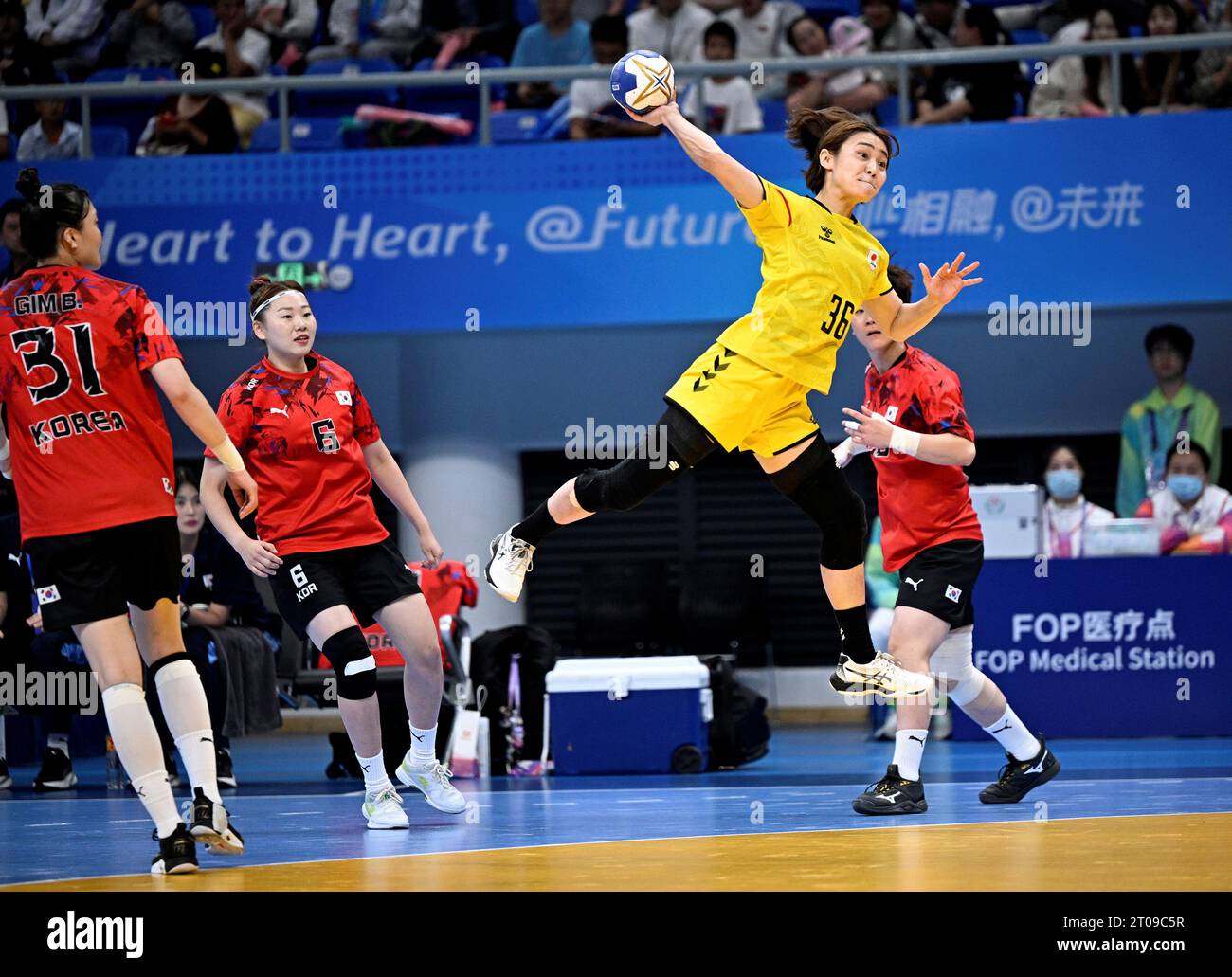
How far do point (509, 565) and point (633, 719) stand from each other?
356 centimetres

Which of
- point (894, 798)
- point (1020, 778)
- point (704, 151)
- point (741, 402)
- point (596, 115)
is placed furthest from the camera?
point (596, 115)

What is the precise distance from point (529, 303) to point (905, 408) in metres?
5.40

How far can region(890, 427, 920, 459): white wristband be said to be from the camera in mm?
6113

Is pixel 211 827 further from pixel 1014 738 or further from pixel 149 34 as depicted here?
pixel 149 34

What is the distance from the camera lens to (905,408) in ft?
21.3

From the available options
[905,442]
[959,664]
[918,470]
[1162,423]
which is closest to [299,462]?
[905,442]

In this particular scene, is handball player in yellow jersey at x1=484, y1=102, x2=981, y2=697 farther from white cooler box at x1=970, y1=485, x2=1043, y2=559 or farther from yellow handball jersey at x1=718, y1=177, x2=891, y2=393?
white cooler box at x1=970, y1=485, x2=1043, y2=559

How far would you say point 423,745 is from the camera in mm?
6574

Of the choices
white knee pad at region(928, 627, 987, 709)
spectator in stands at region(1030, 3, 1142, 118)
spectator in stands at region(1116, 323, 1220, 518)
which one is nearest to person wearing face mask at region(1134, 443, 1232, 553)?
spectator in stands at region(1116, 323, 1220, 518)

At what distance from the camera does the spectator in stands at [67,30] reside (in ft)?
45.1

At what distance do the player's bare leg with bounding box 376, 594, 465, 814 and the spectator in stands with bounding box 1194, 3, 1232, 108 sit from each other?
7511 mm

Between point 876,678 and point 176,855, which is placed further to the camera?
point 876,678

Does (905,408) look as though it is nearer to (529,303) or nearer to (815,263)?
(815,263)
